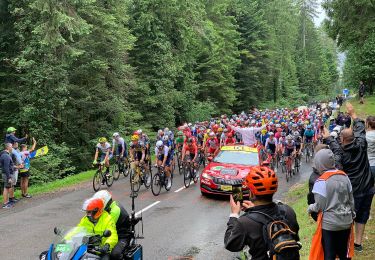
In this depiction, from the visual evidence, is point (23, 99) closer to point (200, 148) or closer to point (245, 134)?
point (200, 148)

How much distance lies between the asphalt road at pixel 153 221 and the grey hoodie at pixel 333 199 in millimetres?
3656

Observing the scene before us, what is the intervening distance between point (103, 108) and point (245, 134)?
27.7 feet

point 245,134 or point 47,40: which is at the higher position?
point 47,40

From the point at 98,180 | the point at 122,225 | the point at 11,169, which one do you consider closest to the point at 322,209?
the point at 122,225

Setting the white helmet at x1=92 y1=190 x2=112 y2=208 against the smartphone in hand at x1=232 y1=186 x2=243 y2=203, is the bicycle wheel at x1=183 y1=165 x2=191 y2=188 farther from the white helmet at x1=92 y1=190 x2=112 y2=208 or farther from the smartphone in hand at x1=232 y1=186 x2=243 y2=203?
the smartphone in hand at x1=232 y1=186 x2=243 y2=203

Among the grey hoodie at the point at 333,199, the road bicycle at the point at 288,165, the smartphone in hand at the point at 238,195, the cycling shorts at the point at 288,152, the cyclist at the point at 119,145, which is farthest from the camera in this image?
the cycling shorts at the point at 288,152

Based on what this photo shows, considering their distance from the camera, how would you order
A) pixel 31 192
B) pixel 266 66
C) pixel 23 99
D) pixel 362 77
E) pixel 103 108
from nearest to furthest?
pixel 31 192
pixel 23 99
pixel 103 108
pixel 362 77
pixel 266 66

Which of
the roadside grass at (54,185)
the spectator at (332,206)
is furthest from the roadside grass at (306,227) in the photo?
the roadside grass at (54,185)

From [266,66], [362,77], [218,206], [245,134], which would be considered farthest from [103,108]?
[266,66]

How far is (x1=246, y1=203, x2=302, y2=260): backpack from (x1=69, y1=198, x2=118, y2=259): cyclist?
9.63 ft

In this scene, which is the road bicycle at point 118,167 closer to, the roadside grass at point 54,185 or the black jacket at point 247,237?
the roadside grass at point 54,185

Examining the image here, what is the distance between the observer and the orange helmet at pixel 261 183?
3.68 meters

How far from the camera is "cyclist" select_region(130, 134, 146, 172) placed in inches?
593

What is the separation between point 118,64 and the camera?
24562mm
